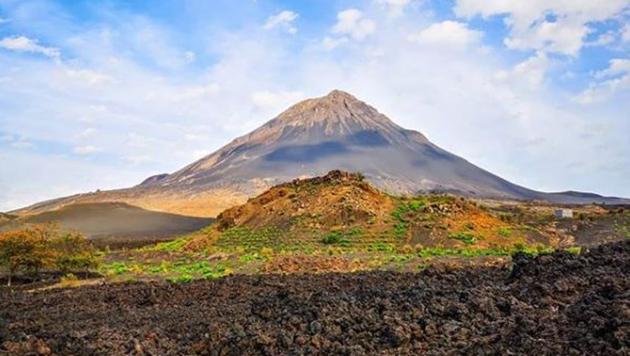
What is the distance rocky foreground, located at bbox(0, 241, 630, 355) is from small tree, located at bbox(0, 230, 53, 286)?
18.1 meters

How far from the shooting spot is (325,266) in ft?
95.7

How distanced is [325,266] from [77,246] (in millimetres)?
13180

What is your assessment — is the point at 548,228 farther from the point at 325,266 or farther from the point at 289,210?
the point at 325,266

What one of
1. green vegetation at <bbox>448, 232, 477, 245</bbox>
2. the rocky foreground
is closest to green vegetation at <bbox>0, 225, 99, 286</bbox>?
the rocky foreground

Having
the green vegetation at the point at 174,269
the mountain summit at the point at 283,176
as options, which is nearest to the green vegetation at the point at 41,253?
the green vegetation at the point at 174,269

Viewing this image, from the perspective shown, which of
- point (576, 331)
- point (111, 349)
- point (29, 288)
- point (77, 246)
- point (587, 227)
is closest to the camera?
point (576, 331)

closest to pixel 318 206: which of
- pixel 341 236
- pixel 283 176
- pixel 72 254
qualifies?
pixel 341 236

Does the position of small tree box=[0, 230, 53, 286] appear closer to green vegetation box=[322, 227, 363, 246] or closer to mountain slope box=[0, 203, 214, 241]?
green vegetation box=[322, 227, 363, 246]

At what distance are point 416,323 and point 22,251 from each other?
27677mm

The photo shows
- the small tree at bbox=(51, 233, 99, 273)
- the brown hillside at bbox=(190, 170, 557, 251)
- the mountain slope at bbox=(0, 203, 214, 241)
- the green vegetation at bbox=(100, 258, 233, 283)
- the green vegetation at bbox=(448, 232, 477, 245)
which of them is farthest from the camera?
the mountain slope at bbox=(0, 203, 214, 241)

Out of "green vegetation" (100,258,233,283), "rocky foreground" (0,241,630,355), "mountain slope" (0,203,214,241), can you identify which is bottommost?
"green vegetation" (100,258,233,283)

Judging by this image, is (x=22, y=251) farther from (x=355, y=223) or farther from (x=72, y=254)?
(x=355, y=223)

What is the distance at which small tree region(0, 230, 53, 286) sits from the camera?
32469 millimetres

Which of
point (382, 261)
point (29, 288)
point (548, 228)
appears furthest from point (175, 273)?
point (548, 228)
